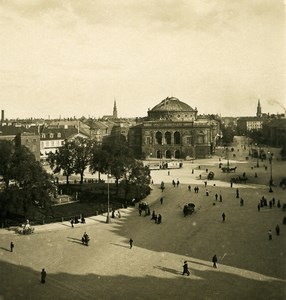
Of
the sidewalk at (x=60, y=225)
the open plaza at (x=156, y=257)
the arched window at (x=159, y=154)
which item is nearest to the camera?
the open plaza at (x=156, y=257)

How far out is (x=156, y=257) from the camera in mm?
28953

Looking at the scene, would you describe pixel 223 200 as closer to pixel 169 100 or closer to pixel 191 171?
pixel 191 171

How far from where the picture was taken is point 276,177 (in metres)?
68.1

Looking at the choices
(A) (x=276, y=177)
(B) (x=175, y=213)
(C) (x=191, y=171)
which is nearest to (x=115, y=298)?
(B) (x=175, y=213)

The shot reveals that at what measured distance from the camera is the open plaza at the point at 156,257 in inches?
918

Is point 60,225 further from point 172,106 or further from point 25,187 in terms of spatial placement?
point 172,106

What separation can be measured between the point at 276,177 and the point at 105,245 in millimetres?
43603

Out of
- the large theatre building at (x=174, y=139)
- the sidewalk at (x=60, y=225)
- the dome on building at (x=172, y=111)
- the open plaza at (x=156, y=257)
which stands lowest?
the open plaza at (x=156, y=257)

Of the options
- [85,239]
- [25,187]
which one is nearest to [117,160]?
[25,187]

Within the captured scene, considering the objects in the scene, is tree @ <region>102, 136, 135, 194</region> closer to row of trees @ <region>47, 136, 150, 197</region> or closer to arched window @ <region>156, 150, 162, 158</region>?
row of trees @ <region>47, 136, 150, 197</region>

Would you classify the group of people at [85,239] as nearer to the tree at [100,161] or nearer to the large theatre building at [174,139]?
the tree at [100,161]

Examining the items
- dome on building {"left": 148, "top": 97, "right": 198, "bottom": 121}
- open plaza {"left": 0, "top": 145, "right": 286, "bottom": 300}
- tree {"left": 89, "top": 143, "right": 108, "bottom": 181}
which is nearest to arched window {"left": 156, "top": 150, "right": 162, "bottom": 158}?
dome on building {"left": 148, "top": 97, "right": 198, "bottom": 121}

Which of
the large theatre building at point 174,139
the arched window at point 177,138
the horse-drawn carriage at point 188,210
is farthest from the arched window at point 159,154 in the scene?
the horse-drawn carriage at point 188,210

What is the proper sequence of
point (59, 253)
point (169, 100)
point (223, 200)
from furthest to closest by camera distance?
point (169, 100) < point (223, 200) < point (59, 253)
